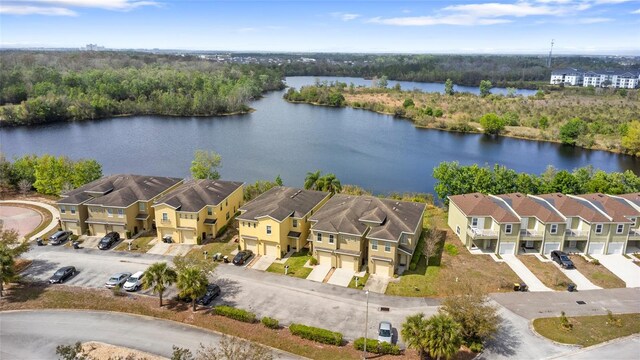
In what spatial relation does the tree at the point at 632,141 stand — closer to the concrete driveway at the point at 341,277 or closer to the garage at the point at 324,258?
the concrete driveway at the point at 341,277

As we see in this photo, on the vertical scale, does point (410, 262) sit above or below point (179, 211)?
below

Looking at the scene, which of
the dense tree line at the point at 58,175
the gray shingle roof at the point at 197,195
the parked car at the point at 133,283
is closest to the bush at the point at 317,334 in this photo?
the parked car at the point at 133,283

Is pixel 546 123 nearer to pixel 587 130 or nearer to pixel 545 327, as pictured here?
pixel 587 130

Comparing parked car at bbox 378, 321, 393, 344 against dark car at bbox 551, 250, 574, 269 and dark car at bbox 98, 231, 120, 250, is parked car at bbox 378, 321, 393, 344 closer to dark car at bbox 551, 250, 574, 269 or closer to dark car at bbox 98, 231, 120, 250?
dark car at bbox 551, 250, 574, 269

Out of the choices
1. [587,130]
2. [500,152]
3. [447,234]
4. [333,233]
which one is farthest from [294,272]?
[587,130]

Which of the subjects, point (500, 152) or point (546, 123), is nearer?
point (500, 152)

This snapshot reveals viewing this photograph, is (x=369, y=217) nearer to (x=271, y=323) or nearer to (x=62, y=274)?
(x=271, y=323)

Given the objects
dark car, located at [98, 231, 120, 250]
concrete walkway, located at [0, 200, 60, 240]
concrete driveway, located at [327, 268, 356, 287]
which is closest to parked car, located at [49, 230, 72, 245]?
concrete walkway, located at [0, 200, 60, 240]
